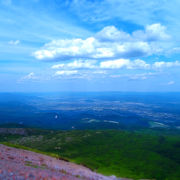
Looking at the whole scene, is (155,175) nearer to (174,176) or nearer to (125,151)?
(174,176)

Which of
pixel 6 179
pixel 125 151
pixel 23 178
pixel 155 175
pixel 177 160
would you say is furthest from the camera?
pixel 125 151

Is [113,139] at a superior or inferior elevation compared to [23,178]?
inferior

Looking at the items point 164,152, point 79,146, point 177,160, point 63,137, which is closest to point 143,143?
point 164,152

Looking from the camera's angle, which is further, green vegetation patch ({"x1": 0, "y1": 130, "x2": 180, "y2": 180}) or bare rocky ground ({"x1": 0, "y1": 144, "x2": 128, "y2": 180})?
green vegetation patch ({"x1": 0, "y1": 130, "x2": 180, "y2": 180})

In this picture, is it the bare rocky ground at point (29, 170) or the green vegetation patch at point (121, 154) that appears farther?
the green vegetation patch at point (121, 154)

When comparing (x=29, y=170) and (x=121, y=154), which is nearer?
(x=29, y=170)

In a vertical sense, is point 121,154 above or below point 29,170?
below

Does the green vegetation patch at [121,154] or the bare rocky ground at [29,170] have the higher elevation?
the bare rocky ground at [29,170]

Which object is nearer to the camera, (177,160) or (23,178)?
(23,178)

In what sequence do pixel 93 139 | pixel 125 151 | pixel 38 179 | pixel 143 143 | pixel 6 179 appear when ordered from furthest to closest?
pixel 93 139 < pixel 143 143 < pixel 125 151 < pixel 38 179 < pixel 6 179

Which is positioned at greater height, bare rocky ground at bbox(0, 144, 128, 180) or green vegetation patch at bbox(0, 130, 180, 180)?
bare rocky ground at bbox(0, 144, 128, 180)
